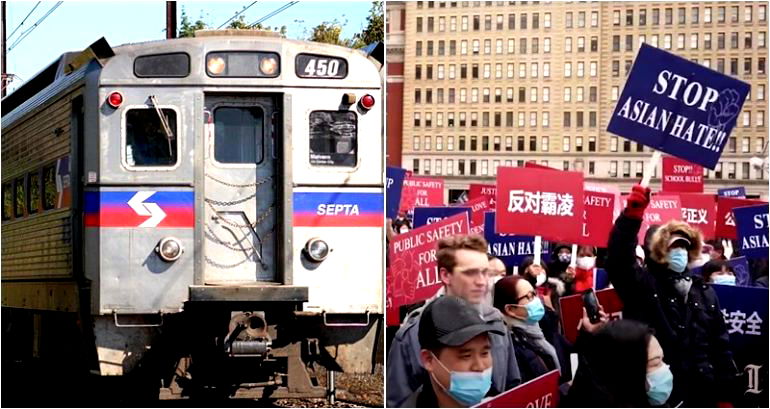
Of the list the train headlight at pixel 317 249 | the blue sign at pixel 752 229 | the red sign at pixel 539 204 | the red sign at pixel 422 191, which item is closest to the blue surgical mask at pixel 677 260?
the red sign at pixel 539 204

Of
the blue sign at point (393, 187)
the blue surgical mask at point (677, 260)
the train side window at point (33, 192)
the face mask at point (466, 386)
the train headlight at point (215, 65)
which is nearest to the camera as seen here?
the face mask at point (466, 386)

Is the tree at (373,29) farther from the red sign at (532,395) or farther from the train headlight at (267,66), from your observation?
the red sign at (532,395)

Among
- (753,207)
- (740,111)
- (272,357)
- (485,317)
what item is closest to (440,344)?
(485,317)

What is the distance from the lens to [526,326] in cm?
817

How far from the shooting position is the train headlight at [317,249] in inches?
425

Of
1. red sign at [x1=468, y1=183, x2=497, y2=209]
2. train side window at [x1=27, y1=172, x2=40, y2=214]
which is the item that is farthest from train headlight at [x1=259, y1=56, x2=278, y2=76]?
red sign at [x1=468, y1=183, x2=497, y2=209]

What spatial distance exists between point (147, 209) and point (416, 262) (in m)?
2.45

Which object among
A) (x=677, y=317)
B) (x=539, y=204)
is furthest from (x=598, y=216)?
(x=677, y=317)

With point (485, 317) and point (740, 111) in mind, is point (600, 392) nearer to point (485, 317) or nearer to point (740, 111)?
point (485, 317)

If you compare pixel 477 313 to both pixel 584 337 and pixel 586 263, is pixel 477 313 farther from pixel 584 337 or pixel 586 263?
pixel 586 263

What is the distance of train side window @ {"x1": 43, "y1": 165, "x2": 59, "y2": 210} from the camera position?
12.1 metres

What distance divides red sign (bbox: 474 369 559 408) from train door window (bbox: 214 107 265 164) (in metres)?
3.92

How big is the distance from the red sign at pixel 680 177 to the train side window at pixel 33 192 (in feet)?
26.2

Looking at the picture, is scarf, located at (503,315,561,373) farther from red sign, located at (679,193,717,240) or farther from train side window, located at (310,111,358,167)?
red sign, located at (679,193,717,240)
